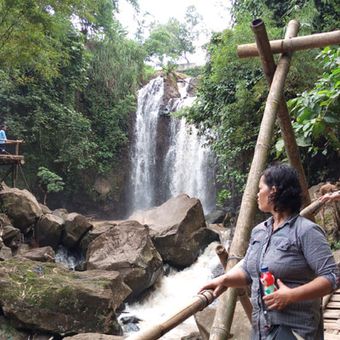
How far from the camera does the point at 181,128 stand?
696 inches

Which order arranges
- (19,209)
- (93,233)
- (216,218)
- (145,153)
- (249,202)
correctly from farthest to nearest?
(145,153), (216,218), (93,233), (19,209), (249,202)

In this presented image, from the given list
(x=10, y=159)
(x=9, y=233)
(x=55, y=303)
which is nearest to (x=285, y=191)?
(x=55, y=303)

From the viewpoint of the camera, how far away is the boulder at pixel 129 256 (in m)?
8.23

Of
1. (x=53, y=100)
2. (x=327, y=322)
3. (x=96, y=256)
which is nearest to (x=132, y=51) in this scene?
(x=53, y=100)

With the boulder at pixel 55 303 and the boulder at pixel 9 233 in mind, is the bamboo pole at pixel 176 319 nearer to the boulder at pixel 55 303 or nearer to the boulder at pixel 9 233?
the boulder at pixel 55 303

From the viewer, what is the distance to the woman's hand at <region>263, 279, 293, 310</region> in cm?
139

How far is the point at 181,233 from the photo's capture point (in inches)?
386

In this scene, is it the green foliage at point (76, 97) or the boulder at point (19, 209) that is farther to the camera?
the green foliage at point (76, 97)

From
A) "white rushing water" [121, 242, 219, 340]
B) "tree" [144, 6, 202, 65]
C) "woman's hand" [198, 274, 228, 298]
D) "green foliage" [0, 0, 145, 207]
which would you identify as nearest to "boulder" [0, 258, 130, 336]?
"white rushing water" [121, 242, 219, 340]

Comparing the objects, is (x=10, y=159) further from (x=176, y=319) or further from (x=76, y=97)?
(x=176, y=319)

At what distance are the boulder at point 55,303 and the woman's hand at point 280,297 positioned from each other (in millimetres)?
5116

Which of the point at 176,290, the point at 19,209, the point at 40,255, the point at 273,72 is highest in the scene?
the point at 273,72

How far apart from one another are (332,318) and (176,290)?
5893mm

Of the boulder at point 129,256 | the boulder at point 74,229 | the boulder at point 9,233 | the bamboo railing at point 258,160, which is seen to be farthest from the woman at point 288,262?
the boulder at point 74,229
